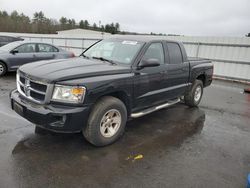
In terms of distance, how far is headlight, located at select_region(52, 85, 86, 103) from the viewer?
327cm

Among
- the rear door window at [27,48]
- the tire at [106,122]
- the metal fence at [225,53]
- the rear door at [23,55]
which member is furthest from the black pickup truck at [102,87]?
the metal fence at [225,53]

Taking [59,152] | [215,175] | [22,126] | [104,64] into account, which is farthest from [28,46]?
[215,175]

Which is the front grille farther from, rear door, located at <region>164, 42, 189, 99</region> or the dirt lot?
rear door, located at <region>164, 42, 189, 99</region>

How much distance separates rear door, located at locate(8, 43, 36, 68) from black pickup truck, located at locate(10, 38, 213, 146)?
5.61m

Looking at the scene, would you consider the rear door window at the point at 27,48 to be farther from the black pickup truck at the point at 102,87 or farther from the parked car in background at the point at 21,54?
the black pickup truck at the point at 102,87

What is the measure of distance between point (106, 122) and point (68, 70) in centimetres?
108

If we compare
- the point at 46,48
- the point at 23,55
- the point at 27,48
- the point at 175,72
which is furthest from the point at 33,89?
the point at 46,48

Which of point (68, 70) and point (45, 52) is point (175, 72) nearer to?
point (68, 70)

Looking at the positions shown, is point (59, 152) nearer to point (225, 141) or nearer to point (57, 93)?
point (57, 93)

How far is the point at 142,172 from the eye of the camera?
10.5ft

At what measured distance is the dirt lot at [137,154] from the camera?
2996 mm

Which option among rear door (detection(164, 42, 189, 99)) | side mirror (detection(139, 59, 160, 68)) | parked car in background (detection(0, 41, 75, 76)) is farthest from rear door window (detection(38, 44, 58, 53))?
side mirror (detection(139, 59, 160, 68))

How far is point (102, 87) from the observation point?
140 inches

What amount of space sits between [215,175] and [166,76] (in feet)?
7.64
